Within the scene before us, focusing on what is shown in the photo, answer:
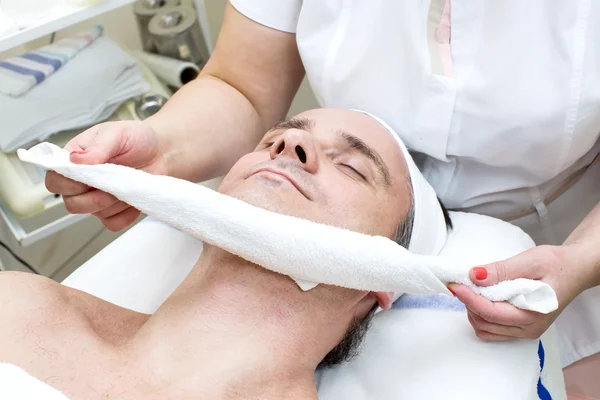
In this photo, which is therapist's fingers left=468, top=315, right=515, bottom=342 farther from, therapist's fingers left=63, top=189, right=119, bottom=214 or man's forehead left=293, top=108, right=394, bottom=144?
therapist's fingers left=63, top=189, right=119, bottom=214

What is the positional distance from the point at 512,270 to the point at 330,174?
0.30 metres

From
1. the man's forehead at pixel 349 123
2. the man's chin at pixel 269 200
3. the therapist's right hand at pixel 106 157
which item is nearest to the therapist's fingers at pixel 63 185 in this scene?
the therapist's right hand at pixel 106 157


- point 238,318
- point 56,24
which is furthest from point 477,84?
point 56,24

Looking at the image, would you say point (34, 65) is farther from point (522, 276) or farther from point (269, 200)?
point (522, 276)

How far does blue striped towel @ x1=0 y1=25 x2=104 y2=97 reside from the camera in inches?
58.6

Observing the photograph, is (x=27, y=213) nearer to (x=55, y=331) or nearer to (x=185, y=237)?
(x=185, y=237)

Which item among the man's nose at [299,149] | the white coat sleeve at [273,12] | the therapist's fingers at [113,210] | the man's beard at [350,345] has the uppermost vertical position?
the white coat sleeve at [273,12]

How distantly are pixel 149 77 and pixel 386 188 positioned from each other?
95cm

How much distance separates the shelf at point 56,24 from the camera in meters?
1.22

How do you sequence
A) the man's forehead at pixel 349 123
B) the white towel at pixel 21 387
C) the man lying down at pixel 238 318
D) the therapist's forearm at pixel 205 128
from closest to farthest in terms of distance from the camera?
the white towel at pixel 21 387 < the man lying down at pixel 238 318 < the man's forehead at pixel 349 123 < the therapist's forearm at pixel 205 128

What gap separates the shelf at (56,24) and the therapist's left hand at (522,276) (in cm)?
99

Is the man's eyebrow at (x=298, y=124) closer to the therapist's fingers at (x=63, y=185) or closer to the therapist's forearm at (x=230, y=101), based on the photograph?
the therapist's forearm at (x=230, y=101)

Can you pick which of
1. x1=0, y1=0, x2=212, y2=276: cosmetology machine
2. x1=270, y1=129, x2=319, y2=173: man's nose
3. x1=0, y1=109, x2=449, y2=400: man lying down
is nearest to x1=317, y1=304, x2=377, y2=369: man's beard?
x1=0, y1=109, x2=449, y2=400: man lying down

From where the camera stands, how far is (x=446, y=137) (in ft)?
3.32
